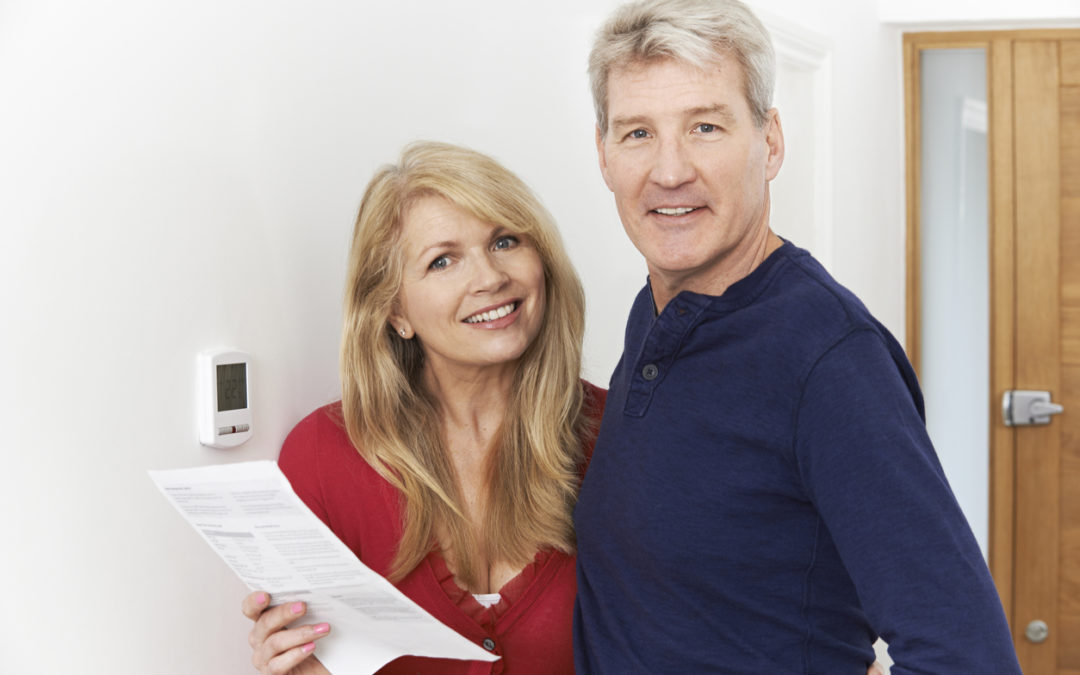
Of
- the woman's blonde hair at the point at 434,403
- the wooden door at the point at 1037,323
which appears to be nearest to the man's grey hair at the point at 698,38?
the woman's blonde hair at the point at 434,403

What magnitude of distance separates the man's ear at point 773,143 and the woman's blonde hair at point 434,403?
417mm

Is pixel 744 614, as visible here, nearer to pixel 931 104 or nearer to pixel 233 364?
pixel 233 364

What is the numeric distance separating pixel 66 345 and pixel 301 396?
52 centimetres

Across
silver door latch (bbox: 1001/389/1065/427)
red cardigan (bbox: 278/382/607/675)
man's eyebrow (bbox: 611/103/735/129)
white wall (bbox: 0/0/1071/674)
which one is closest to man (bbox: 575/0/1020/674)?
man's eyebrow (bbox: 611/103/735/129)

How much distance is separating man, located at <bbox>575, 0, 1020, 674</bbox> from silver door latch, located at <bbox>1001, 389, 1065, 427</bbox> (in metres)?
2.66

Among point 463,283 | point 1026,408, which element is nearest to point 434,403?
point 463,283

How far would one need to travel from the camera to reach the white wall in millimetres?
1191

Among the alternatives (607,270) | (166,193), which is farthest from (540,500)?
(607,270)

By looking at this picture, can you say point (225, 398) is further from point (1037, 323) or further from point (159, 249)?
point (1037, 323)

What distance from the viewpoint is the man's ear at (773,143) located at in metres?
1.31

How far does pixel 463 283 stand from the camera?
1.57m

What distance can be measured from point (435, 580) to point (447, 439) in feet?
0.85

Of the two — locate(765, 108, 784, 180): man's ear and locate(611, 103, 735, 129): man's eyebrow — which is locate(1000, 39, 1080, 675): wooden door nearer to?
locate(765, 108, 784, 180): man's ear

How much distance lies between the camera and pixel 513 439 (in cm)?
171
